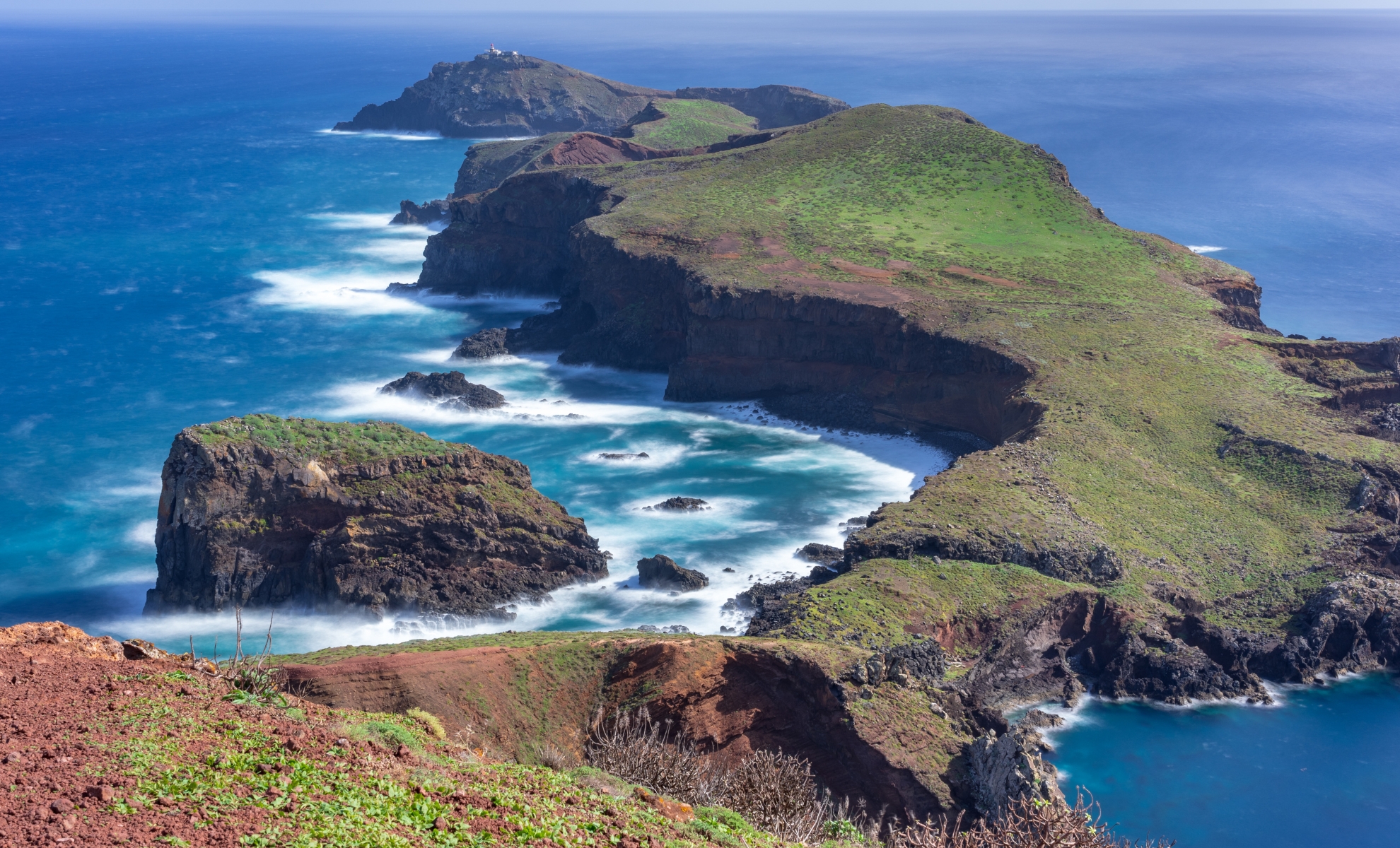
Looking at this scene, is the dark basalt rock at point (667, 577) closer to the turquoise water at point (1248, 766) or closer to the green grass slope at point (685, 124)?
the turquoise water at point (1248, 766)

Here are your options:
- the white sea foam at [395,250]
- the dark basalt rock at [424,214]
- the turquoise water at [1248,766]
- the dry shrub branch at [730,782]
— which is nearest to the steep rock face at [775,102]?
the dark basalt rock at [424,214]

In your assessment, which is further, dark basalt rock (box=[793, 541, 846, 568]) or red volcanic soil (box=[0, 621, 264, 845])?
dark basalt rock (box=[793, 541, 846, 568])

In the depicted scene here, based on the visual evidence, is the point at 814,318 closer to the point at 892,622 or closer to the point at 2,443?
the point at 892,622

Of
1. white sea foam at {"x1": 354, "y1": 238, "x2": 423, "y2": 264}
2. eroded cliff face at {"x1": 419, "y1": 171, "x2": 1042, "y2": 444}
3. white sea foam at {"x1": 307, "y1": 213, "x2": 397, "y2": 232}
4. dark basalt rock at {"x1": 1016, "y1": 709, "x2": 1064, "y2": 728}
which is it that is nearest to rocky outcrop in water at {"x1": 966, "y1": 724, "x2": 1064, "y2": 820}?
dark basalt rock at {"x1": 1016, "y1": 709, "x2": 1064, "y2": 728}

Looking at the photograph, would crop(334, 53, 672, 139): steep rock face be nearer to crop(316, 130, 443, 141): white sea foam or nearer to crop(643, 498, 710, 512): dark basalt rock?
crop(316, 130, 443, 141): white sea foam

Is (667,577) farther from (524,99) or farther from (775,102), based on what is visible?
(524,99)

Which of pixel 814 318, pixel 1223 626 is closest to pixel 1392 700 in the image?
pixel 1223 626

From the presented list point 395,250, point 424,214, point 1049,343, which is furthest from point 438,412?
point 424,214

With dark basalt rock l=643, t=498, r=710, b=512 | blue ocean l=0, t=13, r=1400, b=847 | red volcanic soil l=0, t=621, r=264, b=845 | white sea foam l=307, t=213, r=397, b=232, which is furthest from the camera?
white sea foam l=307, t=213, r=397, b=232
